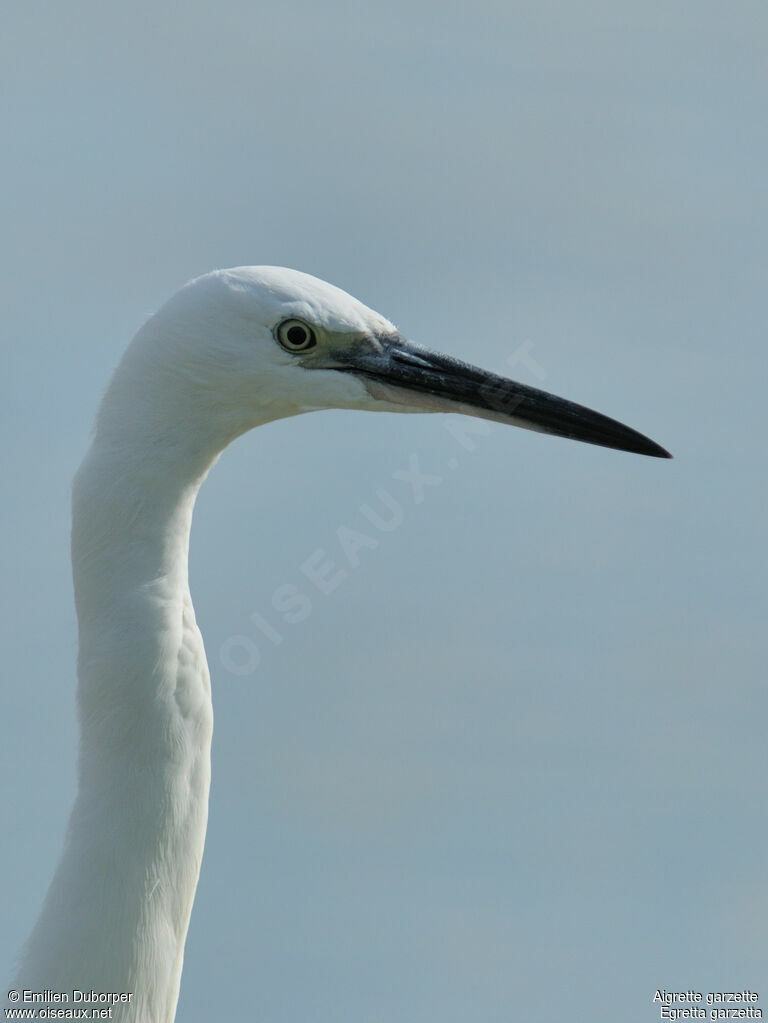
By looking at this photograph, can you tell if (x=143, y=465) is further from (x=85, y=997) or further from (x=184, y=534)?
(x=85, y=997)

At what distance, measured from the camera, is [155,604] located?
3277mm

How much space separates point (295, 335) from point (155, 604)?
805 mm

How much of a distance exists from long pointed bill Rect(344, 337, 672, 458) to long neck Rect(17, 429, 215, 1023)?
24.2 inches

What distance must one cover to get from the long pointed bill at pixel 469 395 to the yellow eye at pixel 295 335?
0.18m

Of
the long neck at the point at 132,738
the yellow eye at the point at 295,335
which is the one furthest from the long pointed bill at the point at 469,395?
the long neck at the point at 132,738

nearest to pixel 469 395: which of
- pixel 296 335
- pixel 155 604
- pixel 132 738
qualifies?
pixel 296 335

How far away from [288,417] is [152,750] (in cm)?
99

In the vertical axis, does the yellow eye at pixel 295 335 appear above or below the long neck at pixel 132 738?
above

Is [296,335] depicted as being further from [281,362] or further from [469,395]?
[469,395]

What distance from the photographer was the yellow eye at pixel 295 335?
11.1 feet

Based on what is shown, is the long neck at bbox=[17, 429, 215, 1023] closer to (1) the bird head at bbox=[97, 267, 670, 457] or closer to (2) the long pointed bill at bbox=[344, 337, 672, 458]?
(1) the bird head at bbox=[97, 267, 670, 457]

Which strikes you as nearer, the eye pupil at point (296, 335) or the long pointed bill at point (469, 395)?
the eye pupil at point (296, 335)

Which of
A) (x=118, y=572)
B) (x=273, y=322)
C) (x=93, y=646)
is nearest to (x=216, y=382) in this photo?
(x=273, y=322)

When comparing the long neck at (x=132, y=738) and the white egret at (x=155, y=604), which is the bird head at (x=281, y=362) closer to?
the white egret at (x=155, y=604)
